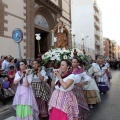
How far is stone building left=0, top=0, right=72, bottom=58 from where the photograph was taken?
15312 mm

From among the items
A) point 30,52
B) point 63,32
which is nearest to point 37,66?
point 63,32

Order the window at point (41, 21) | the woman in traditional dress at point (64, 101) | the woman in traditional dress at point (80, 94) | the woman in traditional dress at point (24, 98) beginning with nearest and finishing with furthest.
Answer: the woman in traditional dress at point (64, 101) → the woman in traditional dress at point (24, 98) → the woman in traditional dress at point (80, 94) → the window at point (41, 21)

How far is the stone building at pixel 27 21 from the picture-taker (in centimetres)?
1531

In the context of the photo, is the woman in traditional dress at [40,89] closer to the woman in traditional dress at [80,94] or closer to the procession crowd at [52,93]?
the procession crowd at [52,93]

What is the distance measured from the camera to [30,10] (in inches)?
728

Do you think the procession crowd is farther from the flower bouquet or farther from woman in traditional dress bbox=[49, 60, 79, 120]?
the flower bouquet

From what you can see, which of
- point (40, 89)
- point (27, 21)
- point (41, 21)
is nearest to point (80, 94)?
point (40, 89)

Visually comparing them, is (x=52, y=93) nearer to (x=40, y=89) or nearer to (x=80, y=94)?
(x=40, y=89)

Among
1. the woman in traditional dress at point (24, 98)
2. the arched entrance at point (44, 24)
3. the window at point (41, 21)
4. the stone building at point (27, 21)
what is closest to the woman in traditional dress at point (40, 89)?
the woman in traditional dress at point (24, 98)

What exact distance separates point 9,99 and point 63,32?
13.1 feet

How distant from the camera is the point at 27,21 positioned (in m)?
18.1

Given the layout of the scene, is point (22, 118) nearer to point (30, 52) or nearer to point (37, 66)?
point (37, 66)

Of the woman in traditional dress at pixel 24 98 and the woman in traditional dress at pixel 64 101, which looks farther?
the woman in traditional dress at pixel 24 98

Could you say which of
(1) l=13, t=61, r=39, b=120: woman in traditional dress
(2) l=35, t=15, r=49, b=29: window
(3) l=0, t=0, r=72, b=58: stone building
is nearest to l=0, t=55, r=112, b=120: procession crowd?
(1) l=13, t=61, r=39, b=120: woman in traditional dress
